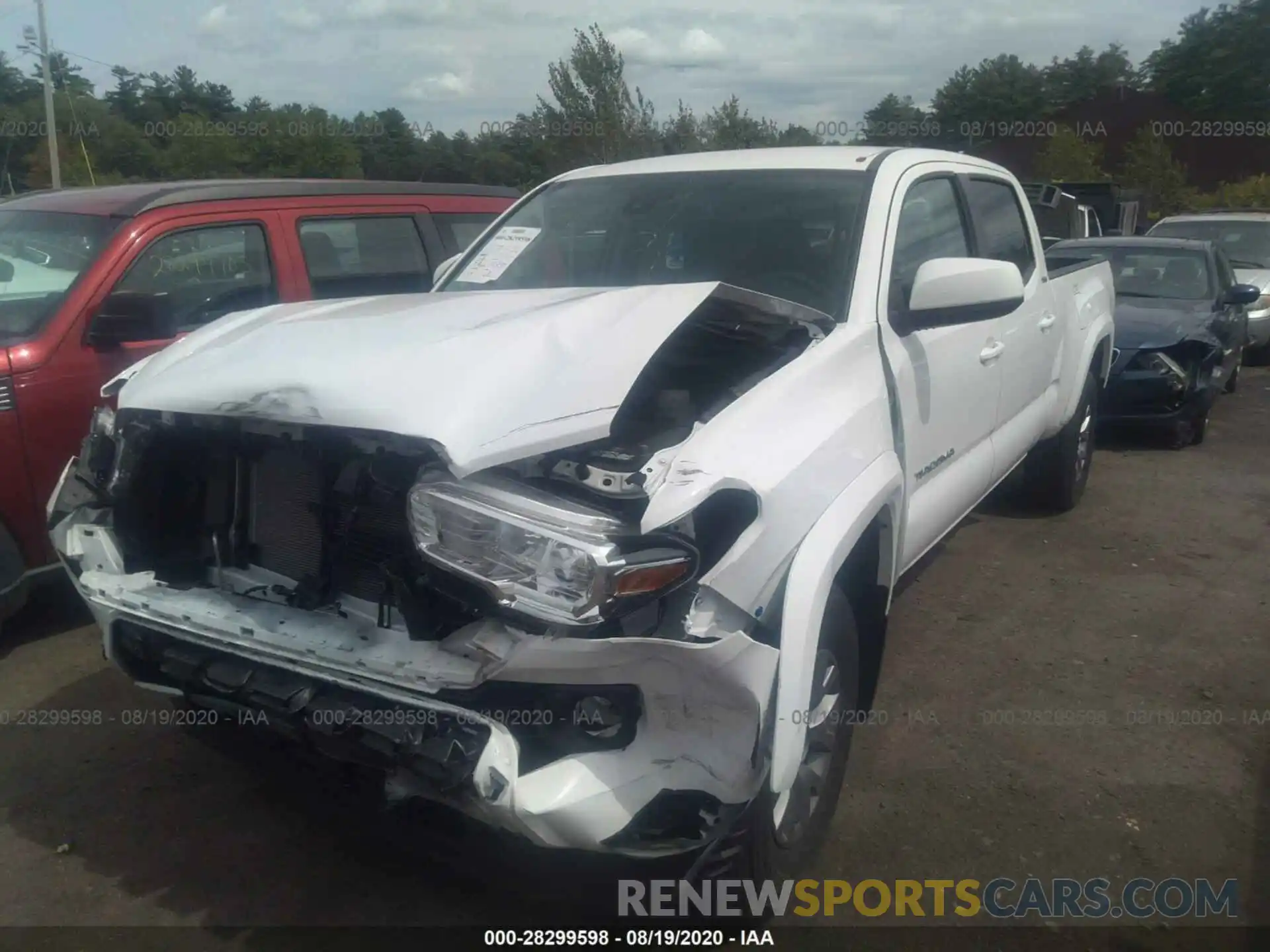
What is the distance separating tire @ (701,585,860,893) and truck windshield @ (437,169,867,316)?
3.38ft

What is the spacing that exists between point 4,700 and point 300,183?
274cm

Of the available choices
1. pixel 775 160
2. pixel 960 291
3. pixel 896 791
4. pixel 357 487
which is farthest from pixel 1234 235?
pixel 357 487

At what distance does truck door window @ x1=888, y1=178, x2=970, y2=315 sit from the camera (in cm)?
336

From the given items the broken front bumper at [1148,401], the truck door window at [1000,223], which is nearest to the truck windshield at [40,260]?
the truck door window at [1000,223]

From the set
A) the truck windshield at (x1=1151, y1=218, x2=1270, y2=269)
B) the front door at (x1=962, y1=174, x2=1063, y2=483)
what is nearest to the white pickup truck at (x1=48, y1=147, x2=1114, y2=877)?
the front door at (x1=962, y1=174, x2=1063, y2=483)

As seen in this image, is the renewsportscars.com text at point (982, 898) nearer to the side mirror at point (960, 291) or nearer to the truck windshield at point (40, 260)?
the side mirror at point (960, 291)

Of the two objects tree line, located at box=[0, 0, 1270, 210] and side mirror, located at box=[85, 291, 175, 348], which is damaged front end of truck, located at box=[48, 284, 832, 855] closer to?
side mirror, located at box=[85, 291, 175, 348]

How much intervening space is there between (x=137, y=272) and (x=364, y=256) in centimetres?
117

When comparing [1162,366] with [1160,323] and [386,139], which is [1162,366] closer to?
[1160,323]

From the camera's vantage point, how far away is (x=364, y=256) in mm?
Answer: 5262

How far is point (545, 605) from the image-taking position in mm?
2008

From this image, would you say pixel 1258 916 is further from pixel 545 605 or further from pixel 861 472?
pixel 545 605

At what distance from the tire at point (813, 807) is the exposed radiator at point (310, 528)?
37.9 inches

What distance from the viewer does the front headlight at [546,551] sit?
198cm
